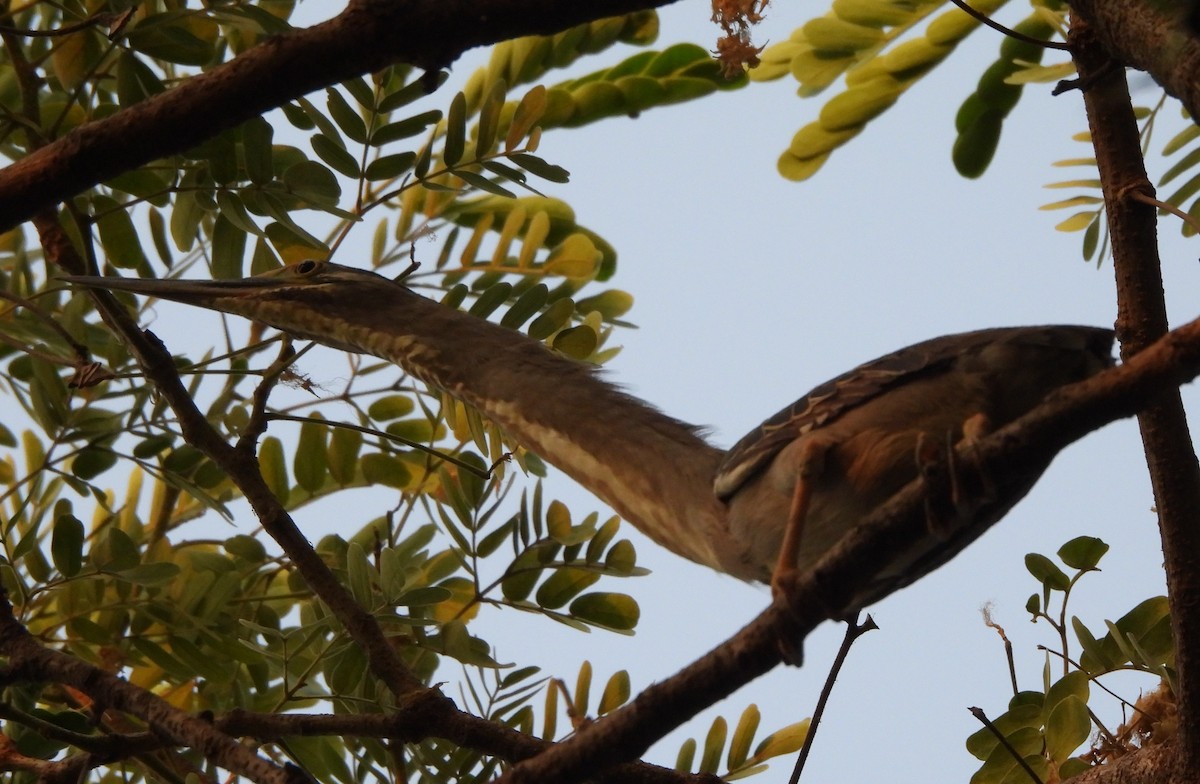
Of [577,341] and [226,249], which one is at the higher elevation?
[226,249]

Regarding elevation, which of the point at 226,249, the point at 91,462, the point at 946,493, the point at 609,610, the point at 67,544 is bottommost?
the point at 946,493

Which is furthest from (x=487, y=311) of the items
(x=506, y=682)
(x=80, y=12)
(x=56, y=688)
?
(x=56, y=688)

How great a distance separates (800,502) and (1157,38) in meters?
1.15

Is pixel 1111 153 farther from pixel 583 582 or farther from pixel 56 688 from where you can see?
pixel 56 688

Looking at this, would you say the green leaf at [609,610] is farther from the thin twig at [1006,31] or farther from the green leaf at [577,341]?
the thin twig at [1006,31]

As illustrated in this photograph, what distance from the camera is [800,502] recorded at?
2.62 m

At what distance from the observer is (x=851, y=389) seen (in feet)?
9.30

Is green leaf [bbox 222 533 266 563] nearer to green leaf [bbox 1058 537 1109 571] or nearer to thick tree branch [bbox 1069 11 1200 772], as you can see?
green leaf [bbox 1058 537 1109 571]

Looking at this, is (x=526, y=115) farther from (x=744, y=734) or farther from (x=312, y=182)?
(x=744, y=734)

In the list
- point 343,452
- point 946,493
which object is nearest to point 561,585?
point 343,452

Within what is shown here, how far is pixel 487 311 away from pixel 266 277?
68 cm

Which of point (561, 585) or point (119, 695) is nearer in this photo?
point (119, 695)

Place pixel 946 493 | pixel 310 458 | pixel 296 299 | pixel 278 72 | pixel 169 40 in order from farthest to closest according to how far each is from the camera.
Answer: pixel 310 458
pixel 296 299
pixel 169 40
pixel 278 72
pixel 946 493

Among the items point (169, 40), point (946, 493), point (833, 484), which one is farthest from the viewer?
point (169, 40)
